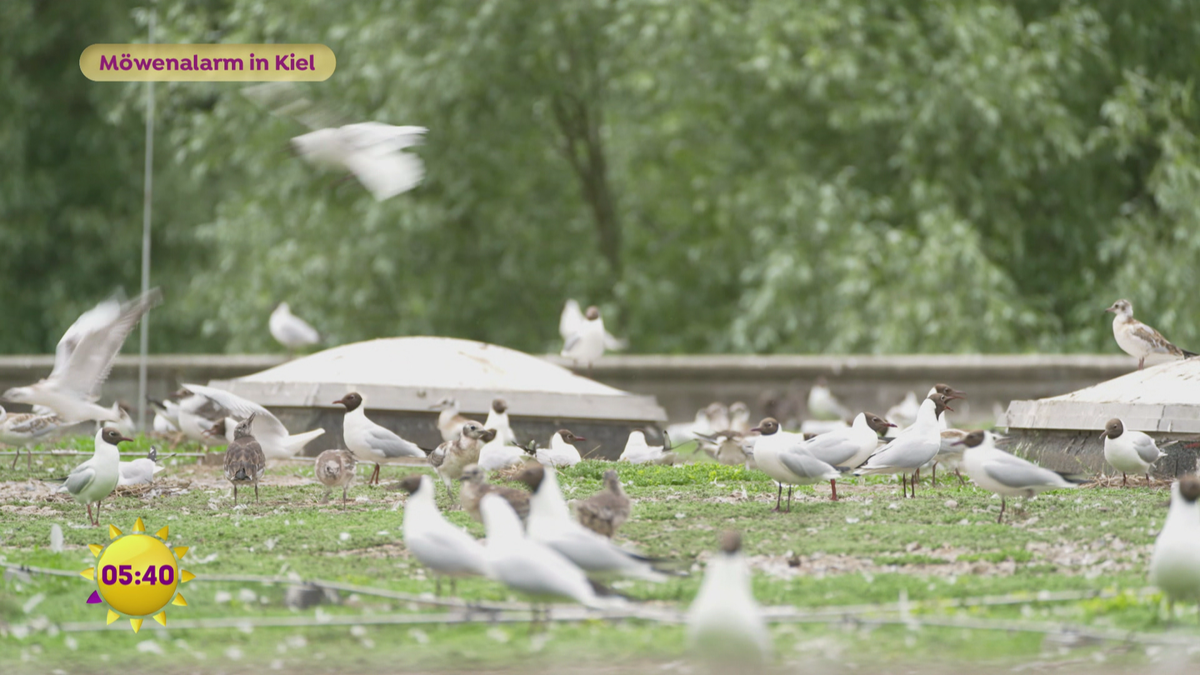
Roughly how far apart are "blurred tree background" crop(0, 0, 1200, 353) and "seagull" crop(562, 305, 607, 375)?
11.7 ft

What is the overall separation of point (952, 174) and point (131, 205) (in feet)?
55.0

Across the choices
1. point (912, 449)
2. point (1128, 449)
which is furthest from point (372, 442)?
point (1128, 449)

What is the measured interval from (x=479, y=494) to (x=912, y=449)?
124 inches

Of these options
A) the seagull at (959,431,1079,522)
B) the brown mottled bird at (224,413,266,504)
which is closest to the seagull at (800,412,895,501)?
the seagull at (959,431,1079,522)

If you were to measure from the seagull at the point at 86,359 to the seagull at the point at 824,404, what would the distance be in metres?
8.73

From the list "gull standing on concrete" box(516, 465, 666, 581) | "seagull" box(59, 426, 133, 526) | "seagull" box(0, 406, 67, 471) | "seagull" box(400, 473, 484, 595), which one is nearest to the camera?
"gull standing on concrete" box(516, 465, 666, 581)

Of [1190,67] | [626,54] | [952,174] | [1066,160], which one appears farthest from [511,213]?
[1190,67]

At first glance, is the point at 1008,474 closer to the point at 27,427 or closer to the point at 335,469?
the point at 335,469

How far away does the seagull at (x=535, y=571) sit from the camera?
595 cm

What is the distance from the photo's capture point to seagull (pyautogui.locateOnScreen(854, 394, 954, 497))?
9570 millimetres

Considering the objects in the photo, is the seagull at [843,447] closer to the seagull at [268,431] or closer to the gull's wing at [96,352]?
the seagull at [268,431]

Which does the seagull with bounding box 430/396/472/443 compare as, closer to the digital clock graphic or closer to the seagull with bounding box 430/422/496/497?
the seagull with bounding box 430/422/496/497

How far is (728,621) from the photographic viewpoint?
17.1 feet

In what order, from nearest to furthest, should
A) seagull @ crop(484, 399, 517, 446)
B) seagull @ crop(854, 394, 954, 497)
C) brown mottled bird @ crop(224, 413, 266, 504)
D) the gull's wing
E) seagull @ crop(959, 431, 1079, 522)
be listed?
seagull @ crop(959, 431, 1079, 522)
seagull @ crop(854, 394, 954, 497)
brown mottled bird @ crop(224, 413, 266, 504)
the gull's wing
seagull @ crop(484, 399, 517, 446)
